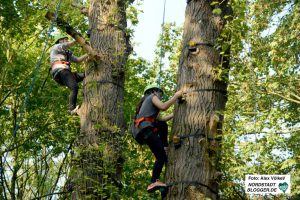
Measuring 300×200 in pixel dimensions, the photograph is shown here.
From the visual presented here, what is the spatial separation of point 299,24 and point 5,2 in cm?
565

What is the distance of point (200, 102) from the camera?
4.13 m

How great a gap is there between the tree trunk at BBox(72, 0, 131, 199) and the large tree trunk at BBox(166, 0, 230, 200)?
1.53m

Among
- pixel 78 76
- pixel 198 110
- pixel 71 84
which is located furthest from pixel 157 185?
pixel 78 76

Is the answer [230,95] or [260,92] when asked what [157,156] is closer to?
[230,95]

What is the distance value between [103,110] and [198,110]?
7.47 feet

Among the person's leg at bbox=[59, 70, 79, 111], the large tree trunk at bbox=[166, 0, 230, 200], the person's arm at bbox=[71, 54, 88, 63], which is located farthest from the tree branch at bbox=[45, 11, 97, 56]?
the large tree trunk at bbox=[166, 0, 230, 200]

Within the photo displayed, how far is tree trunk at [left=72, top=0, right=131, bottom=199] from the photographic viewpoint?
552 centimetres

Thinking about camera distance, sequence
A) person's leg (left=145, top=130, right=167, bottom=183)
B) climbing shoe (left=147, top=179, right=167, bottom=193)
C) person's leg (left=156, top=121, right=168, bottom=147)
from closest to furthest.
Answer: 1. climbing shoe (left=147, top=179, right=167, bottom=193)
2. person's leg (left=145, top=130, right=167, bottom=183)
3. person's leg (left=156, top=121, right=168, bottom=147)

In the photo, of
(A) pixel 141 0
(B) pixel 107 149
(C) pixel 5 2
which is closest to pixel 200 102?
(B) pixel 107 149

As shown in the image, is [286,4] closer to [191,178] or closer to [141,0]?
[141,0]

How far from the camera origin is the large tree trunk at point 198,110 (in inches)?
152

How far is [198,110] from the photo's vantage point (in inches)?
161

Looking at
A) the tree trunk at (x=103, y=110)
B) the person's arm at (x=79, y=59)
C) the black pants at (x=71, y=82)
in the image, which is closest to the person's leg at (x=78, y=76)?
the black pants at (x=71, y=82)

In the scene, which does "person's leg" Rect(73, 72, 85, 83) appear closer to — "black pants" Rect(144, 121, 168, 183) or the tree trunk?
the tree trunk
